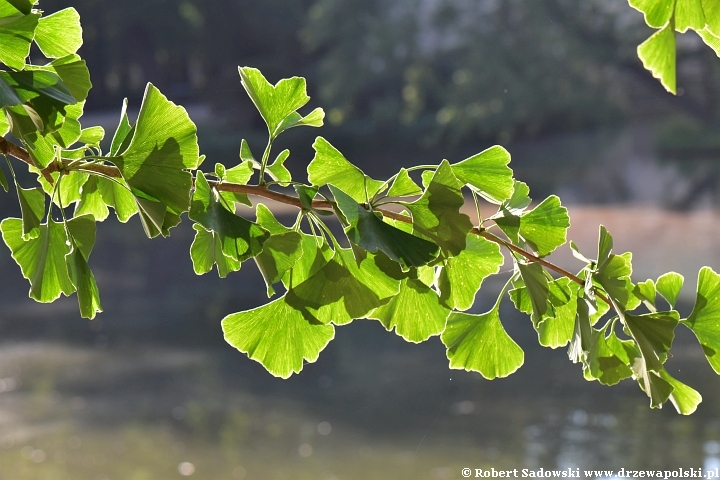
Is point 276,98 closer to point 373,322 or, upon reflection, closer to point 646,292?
point 646,292

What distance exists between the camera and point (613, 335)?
0.23m

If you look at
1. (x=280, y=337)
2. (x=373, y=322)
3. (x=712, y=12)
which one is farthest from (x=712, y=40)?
(x=373, y=322)

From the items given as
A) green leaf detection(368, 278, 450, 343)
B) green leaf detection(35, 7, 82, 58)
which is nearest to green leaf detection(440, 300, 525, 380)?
green leaf detection(368, 278, 450, 343)

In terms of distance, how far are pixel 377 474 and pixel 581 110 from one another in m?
5.60

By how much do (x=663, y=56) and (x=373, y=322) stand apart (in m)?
2.72

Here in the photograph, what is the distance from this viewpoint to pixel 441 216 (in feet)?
0.66

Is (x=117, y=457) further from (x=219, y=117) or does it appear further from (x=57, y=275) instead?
(x=219, y=117)

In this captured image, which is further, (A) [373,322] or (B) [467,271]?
(A) [373,322]

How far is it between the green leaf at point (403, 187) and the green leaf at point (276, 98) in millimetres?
42

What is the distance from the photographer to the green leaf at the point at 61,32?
0.79 feet

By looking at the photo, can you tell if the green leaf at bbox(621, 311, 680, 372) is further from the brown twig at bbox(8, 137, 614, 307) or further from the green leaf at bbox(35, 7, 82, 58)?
the green leaf at bbox(35, 7, 82, 58)

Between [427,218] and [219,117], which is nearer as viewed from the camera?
[427,218]

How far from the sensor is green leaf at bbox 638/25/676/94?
19 cm

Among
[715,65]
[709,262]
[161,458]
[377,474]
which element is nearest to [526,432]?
[377,474]
